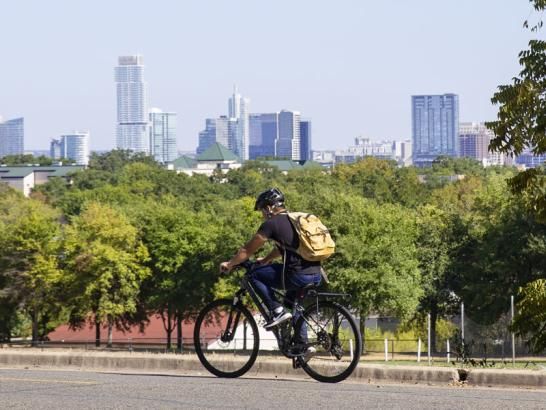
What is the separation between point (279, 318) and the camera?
51.5 ft

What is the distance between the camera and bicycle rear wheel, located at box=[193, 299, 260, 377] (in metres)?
16.1

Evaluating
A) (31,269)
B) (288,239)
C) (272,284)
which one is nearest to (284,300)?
(272,284)

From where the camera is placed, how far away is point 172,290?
74.4 m

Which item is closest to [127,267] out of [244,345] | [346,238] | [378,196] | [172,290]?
[172,290]

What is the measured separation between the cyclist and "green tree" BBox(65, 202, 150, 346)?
2259 inches

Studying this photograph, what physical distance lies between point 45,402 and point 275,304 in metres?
3.03

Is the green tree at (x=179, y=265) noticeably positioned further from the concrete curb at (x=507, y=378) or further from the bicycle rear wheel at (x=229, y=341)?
the concrete curb at (x=507, y=378)

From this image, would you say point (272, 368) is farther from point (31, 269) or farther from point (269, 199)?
point (31, 269)

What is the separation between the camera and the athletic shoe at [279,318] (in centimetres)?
1568

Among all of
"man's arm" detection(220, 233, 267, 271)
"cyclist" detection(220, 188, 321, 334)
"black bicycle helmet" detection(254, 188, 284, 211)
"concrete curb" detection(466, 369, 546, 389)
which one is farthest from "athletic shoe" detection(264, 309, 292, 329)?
"concrete curb" detection(466, 369, 546, 389)

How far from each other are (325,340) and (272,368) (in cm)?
132

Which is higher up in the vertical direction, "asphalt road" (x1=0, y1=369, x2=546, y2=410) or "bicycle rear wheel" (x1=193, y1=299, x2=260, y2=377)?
"bicycle rear wheel" (x1=193, y1=299, x2=260, y2=377)

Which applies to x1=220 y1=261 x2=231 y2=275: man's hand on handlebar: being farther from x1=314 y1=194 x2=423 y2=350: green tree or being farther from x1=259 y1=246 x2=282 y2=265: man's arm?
x1=314 y1=194 x2=423 y2=350: green tree

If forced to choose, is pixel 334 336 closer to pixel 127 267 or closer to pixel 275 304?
pixel 275 304
